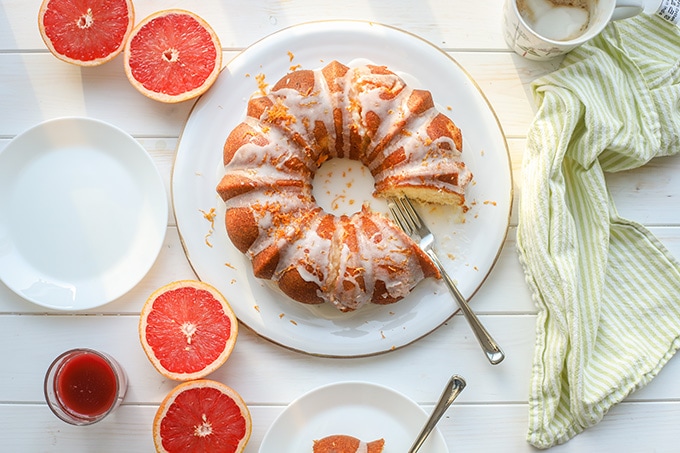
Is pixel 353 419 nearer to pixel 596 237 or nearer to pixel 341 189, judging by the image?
pixel 341 189

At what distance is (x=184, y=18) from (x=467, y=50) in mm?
1102

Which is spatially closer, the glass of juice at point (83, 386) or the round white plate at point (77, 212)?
the glass of juice at point (83, 386)

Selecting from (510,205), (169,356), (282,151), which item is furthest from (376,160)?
(169,356)

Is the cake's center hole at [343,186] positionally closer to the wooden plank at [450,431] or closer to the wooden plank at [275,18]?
the wooden plank at [275,18]

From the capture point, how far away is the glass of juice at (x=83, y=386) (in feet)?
8.20

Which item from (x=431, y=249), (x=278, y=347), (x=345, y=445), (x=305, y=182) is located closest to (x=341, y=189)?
(x=305, y=182)

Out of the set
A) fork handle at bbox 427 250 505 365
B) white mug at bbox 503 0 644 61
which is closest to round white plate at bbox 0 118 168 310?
fork handle at bbox 427 250 505 365

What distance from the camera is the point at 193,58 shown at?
2.62 meters

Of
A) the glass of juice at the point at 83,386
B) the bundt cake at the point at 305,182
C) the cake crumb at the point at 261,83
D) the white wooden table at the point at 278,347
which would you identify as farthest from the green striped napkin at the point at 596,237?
the glass of juice at the point at 83,386

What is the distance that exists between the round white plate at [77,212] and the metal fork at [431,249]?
89 centimetres

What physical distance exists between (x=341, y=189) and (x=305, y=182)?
0.18m

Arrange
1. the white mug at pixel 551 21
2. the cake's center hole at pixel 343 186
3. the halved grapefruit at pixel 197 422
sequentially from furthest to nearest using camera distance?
the cake's center hole at pixel 343 186
the white mug at pixel 551 21
the halved grapefruit at pixel 197 422

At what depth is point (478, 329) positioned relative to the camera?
8.51 feet

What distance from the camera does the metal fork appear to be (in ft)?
8.50
